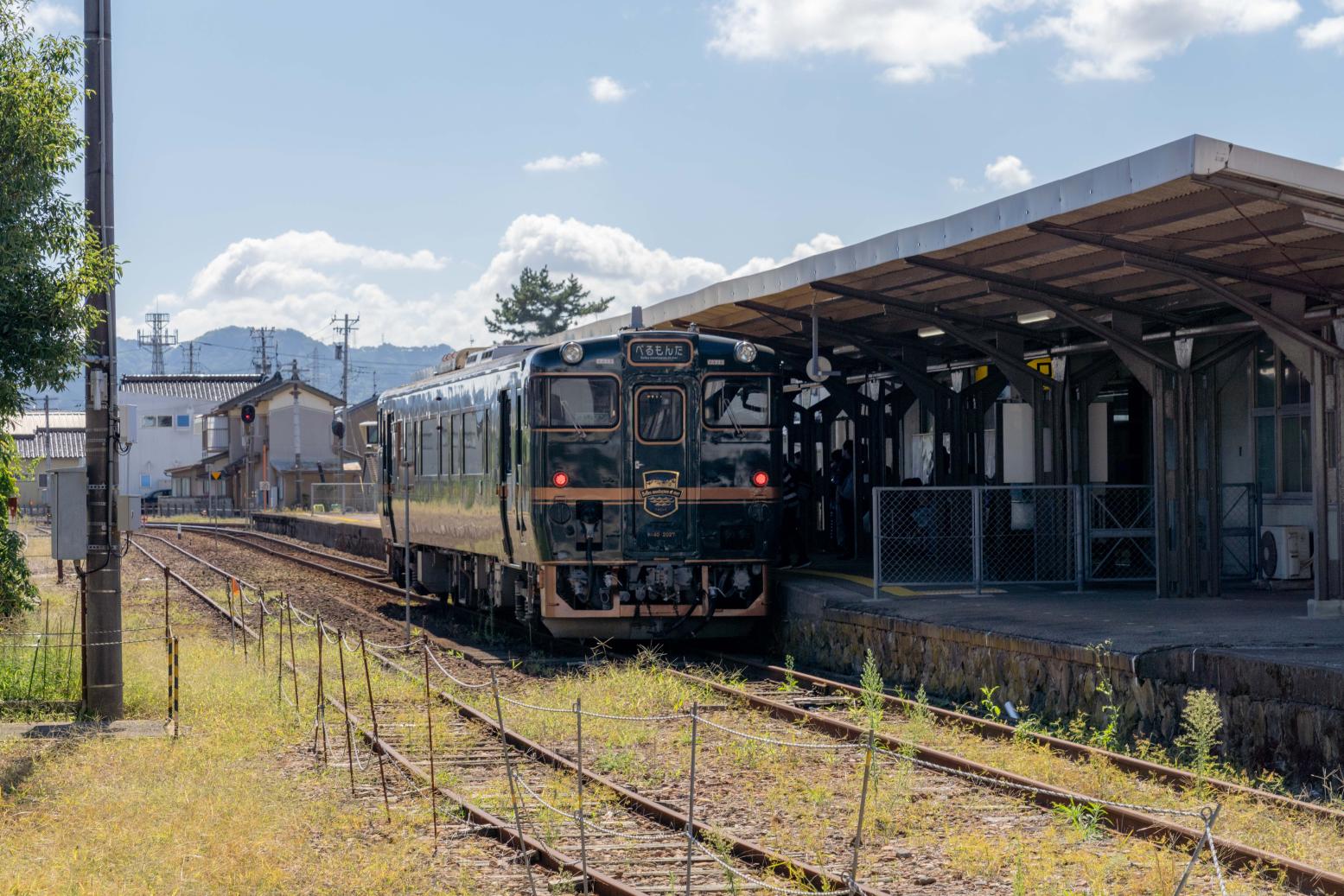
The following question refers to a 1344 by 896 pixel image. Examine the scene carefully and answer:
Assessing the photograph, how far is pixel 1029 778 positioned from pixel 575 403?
299 inches

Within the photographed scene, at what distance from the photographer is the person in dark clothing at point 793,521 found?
Result: 20.2 meters

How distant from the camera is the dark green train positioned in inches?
635

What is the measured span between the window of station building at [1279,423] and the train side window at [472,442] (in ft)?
28.5

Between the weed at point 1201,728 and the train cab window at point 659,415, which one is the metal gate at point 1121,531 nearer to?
the train cab window at point 659,415

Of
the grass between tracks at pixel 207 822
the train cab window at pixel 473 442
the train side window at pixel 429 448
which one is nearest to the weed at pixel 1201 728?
the grass between tracks at pixel 207 822

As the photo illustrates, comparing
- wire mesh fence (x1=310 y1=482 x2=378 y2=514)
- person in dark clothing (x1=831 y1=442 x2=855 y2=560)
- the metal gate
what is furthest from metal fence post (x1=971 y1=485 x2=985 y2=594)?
wire mesh fence (x1=310 y1=482 x2=378 y2=514)

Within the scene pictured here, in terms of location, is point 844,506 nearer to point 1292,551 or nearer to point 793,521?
point 793,521

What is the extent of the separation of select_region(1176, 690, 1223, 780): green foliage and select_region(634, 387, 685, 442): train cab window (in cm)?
652

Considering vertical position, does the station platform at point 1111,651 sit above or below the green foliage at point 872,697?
above

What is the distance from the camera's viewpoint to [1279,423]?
700 inches

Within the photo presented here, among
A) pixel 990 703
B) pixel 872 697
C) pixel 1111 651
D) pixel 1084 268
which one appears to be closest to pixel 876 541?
pixel 1084 268

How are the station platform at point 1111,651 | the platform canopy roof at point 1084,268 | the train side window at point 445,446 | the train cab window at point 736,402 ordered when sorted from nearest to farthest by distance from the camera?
the station platform at point 1111,651
the platform canopy roof at point 1084,268
the train cab window at point 736,402
the train side window at point 445,446

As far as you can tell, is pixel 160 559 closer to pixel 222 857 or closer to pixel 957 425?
pixel 957 425

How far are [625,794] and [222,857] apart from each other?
2.52 meters
